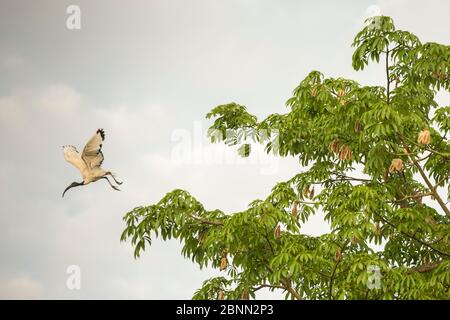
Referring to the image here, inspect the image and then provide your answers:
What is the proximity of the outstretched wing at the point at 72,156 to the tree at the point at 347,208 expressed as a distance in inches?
52.6

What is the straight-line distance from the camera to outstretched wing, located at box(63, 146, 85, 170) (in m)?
13.0

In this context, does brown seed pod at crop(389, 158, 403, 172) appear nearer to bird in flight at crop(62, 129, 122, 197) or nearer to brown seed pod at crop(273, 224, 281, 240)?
brown seed pod at crop(273, 224, 281, 240)

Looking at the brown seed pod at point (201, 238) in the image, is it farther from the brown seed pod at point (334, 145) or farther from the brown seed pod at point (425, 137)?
the brown seed pod at point (425, 137)

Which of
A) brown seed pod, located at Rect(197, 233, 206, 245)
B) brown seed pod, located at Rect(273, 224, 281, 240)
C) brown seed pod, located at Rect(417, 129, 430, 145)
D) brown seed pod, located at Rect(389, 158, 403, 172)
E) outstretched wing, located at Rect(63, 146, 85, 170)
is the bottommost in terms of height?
brown seed pod, located at Rect(273, 224, 281, 240)

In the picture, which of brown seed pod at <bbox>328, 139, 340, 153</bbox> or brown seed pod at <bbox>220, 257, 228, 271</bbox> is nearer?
brown seed pod at <bbox>220, 257, 228, 271</bbox>

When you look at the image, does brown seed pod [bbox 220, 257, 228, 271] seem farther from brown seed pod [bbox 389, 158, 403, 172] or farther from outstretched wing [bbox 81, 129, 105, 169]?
brown seed pod [bbox 389, 158, 403, 172]

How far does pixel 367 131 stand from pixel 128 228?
4615mm

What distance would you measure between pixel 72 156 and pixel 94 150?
1.50 ft

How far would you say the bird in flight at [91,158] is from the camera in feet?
42.3

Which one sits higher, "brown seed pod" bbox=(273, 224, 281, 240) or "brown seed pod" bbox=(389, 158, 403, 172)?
"brown seed pod" bbox=(389, 158, 403, 172)

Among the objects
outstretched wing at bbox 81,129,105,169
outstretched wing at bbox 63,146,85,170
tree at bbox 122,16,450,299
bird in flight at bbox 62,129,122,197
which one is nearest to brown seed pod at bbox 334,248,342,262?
tree at bbox 122,16,450,299

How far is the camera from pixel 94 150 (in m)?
12.9

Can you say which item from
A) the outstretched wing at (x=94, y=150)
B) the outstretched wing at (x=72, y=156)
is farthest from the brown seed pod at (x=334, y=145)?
the outstretched wing at (x=72, y=156)
